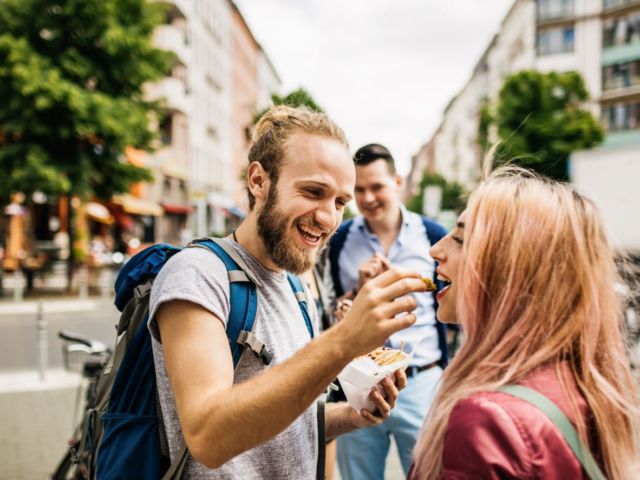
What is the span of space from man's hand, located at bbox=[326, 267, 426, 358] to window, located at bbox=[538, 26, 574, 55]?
4959cm

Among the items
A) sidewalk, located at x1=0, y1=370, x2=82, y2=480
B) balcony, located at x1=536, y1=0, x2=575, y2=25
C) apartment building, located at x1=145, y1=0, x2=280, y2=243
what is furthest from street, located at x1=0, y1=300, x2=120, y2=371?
balcony, located at x1=536, y1=0, x2=575, y2=25

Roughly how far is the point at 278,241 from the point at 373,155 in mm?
1970

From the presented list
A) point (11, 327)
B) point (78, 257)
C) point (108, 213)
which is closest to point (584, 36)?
point (108, 213)

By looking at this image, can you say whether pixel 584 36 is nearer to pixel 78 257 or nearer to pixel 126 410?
pixel 78 257

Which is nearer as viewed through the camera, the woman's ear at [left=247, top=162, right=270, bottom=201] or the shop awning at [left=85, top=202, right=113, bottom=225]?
the woman's ear at [left=247, top=162, right=270, bottom=201]

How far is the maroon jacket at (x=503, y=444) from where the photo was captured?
101 centimetres

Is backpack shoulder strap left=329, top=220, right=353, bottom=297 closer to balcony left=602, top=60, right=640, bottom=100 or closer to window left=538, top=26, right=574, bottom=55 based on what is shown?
balcony left=602, top=60, right=640, bottom=100

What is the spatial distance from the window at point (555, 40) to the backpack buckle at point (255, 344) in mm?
49455

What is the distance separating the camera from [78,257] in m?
21.0

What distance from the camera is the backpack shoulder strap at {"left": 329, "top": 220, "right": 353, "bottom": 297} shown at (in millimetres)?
3533

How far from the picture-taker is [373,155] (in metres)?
3.54

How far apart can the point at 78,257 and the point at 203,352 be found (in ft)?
71.5

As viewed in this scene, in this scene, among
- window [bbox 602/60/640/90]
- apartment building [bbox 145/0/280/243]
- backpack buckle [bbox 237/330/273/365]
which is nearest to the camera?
backpack buckle [bbox 237/330/273/365]

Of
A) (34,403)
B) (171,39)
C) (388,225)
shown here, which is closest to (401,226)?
(388,225)
